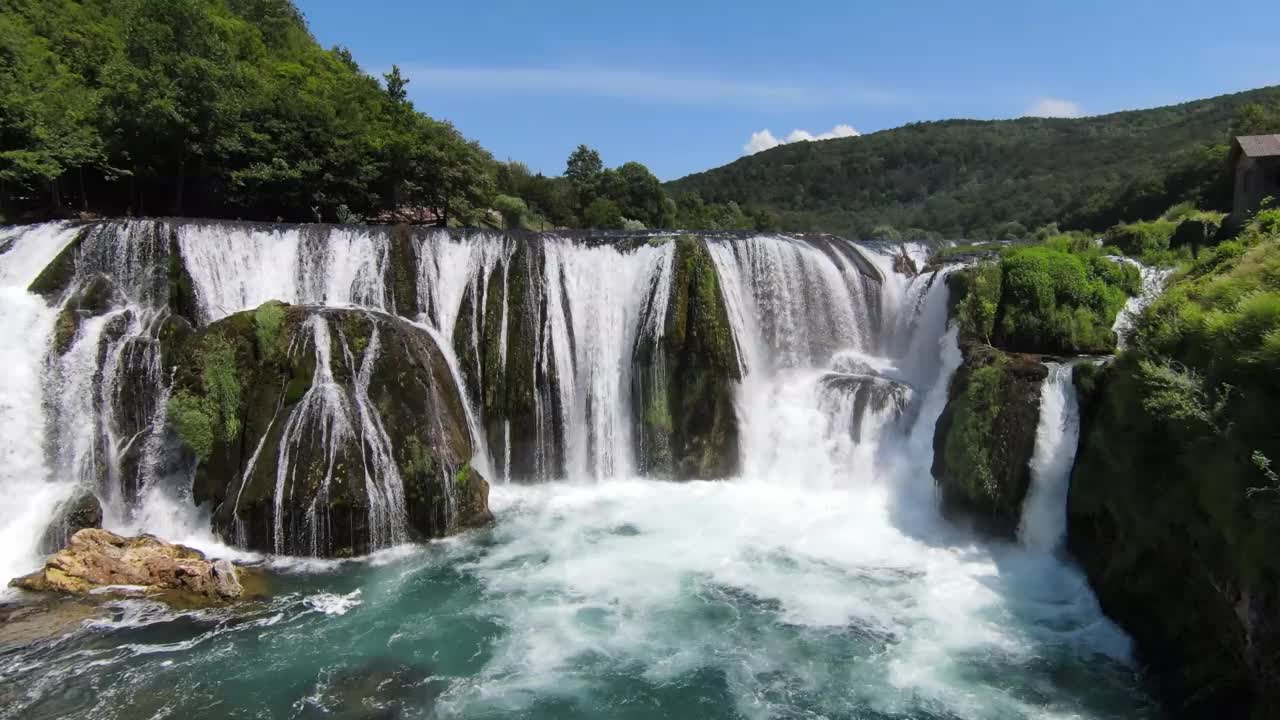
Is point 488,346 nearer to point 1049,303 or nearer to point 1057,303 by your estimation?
point 1049,303

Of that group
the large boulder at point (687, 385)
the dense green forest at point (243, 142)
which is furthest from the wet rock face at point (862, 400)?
the dense green forest at point (243, 142)

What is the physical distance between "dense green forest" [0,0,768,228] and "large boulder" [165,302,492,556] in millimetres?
10714

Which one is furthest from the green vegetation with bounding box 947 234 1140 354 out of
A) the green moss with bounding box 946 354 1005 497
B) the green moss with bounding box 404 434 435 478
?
the green moss with bounding box 404 434 435 478

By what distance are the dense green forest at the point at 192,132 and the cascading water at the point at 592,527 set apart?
7.43 m

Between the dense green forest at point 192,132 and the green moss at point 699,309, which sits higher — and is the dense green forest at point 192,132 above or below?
above

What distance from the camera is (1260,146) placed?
1838 cm

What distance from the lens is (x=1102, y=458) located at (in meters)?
10.4

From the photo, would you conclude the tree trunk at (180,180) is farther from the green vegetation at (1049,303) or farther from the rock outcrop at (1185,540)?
the rock outcrop at (1185,540)

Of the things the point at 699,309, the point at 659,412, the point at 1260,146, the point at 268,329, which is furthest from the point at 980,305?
the point at 268,329

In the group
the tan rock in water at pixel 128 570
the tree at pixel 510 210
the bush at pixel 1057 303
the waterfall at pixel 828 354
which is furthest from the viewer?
the tree at pixel 510 210

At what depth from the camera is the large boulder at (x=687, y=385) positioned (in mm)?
16469

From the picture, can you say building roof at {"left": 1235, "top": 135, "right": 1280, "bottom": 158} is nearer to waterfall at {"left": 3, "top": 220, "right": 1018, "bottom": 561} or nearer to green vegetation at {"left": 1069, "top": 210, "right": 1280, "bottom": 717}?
waterfall at {"left": 3, "top": 220, "right": 1018, "bottom": 561}

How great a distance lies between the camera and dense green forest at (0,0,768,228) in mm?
20781

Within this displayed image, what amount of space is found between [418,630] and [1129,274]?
15352mm
